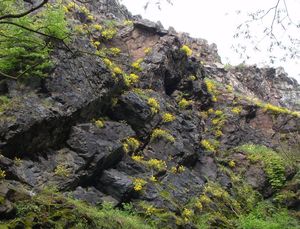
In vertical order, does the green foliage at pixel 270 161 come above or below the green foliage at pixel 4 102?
above

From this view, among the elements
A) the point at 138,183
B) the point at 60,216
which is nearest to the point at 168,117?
the point at 138,183

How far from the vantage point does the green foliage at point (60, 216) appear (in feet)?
27.4

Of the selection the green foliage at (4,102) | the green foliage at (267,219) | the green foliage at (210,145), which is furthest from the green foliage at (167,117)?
the green foliage at (4,102)

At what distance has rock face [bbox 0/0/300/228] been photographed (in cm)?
1162

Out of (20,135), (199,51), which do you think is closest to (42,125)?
(20,135)

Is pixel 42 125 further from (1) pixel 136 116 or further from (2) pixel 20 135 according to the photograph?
(1) pixel 136 116

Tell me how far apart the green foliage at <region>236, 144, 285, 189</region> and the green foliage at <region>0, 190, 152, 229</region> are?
32.0ft

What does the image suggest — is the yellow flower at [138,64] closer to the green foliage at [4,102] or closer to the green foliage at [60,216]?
the green foliage at [4,102]

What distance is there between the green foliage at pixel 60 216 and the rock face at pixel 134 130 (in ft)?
1.03

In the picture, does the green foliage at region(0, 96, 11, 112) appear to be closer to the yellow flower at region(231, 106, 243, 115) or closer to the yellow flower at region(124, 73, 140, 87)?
the yellow flower at region(124, 73, 140, 87)

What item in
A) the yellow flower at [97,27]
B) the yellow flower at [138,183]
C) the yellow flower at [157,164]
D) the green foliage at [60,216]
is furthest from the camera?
the yellow flower at [97,27]

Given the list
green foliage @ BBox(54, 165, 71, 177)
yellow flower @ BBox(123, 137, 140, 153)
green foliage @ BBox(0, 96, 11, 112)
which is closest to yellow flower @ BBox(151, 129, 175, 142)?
yellow flower @ BBox(123, 137, 140, 153)

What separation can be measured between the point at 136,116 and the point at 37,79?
14.6 feet

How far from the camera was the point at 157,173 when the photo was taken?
15102 millimetres
